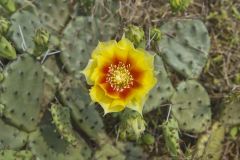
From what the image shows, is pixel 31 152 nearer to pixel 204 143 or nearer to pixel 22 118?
pixel 22 118

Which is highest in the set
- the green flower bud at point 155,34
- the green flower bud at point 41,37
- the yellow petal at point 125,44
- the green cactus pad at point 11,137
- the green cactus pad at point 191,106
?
the yellow petal at point 125,44

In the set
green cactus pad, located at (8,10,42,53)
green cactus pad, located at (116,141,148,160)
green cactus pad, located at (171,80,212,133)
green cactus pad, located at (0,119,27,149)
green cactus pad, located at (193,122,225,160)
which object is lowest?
green cactus pad, located at (193,122,225,160)

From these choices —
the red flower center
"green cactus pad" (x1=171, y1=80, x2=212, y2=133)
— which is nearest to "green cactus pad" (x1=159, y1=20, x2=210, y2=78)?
"green cactus pad" (x1=171, y1=80, x2=212, y2=133)

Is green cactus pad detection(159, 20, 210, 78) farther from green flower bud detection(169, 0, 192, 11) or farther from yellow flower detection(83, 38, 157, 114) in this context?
yellow flower detection(83, 38, 157, 114)

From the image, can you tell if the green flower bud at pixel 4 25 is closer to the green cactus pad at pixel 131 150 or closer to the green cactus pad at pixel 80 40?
the green cactus pad at pixel 80 40

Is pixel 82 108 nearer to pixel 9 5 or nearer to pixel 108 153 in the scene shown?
pixel 108 153

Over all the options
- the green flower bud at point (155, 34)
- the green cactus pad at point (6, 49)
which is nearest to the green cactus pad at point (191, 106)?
the green flower bud at point (155, 34)
